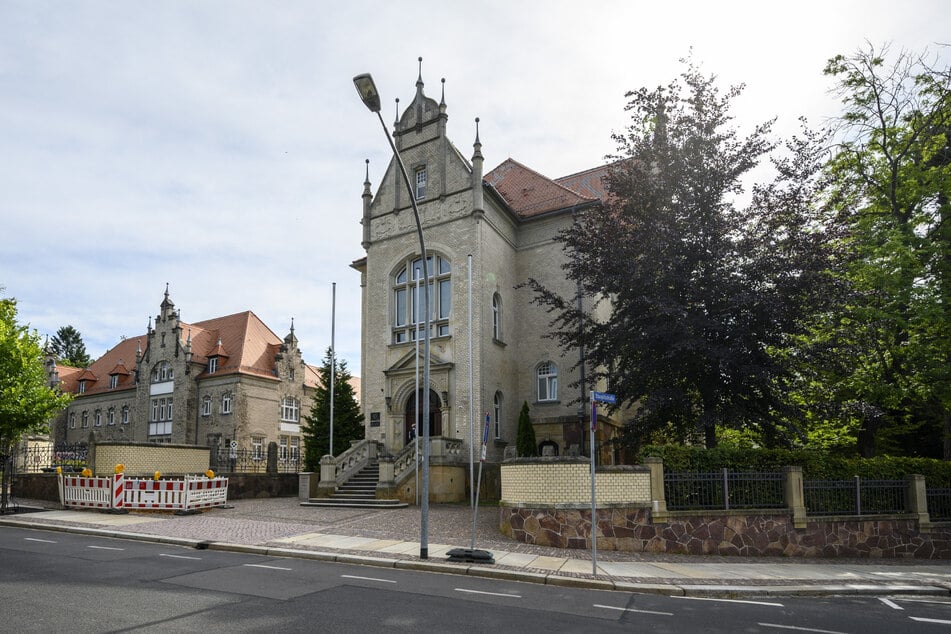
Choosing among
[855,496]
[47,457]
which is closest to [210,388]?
[47,457]

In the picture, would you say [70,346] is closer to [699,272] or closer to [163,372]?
[163,372]

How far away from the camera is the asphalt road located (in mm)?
7145

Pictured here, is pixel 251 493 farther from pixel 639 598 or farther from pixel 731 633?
pixel 731 633

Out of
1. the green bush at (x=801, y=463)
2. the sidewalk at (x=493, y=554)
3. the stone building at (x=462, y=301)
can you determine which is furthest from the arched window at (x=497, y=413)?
the green bush at (x=801, y=463)

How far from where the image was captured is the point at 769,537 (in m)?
14.6

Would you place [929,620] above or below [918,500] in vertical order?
below

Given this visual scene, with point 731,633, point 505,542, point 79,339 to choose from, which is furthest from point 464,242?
point 79,339

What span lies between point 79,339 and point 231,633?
9817 centimetres

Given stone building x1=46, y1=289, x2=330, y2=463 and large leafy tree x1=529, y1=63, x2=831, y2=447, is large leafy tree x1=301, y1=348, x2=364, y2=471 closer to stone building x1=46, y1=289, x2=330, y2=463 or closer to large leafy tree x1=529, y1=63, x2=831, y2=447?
stone building x1=46, y1=289, x2=330, y2=463

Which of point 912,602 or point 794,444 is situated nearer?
point 912,602

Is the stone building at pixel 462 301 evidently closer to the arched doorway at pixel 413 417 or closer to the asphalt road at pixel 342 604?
the arched doorway at pixel 413 417

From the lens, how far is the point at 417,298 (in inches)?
1112

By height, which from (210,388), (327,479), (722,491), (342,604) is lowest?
(342,604)

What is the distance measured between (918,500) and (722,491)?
203 inches
